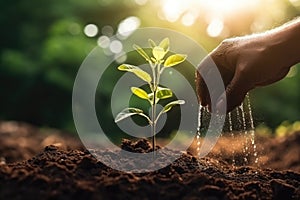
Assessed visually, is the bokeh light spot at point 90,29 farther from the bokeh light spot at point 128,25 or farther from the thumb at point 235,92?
the thumb at point 235,92

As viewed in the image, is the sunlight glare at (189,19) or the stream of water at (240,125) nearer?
the stream of water at (240,125)

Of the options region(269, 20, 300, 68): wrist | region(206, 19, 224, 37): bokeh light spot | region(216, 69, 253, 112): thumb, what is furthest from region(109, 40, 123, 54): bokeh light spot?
region(269, 20, 300, 68): wrist

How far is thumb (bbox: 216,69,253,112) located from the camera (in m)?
2.34

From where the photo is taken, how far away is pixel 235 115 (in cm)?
292

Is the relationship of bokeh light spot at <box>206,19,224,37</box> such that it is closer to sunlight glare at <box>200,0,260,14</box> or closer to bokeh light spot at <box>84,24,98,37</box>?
sunlight glare at <box>200,0,260,14</box>

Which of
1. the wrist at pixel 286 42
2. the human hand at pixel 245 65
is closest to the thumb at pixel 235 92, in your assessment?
the human hand at pixel 245 65

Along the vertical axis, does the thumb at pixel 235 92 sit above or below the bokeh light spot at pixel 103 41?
below

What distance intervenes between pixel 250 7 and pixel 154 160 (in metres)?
5.29

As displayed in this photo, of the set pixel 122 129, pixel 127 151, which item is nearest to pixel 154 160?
pixel 127 151

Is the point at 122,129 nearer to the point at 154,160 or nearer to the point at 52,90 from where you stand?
the point at 52,90

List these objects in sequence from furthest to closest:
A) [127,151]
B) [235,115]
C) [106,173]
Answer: [235,115], [127,151], [106,173]

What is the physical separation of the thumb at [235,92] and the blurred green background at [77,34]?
188 inches

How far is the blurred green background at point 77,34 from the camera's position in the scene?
731 cm

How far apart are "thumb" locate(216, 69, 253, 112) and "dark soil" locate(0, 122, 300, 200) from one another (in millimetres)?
273
